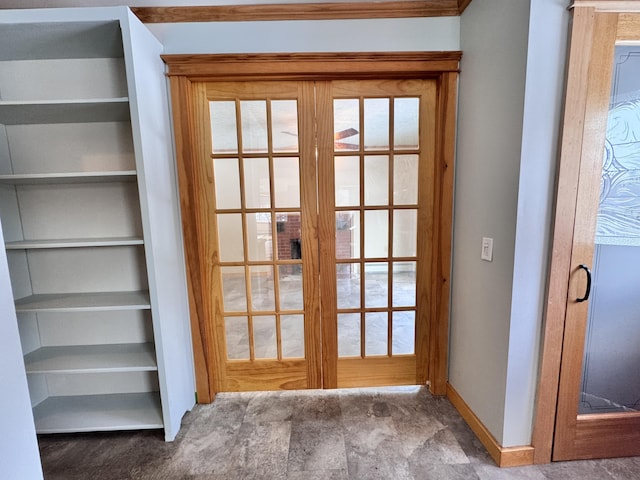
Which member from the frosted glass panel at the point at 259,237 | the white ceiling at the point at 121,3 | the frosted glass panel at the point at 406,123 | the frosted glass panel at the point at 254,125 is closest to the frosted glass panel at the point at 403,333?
the frosted glass panel at the point at 259,237

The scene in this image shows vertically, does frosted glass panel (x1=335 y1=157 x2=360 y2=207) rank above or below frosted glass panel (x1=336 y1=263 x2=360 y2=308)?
above

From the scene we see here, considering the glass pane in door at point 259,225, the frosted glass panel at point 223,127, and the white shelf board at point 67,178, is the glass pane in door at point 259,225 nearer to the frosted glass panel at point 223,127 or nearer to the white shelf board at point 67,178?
the frosted glass panel at point 223,127

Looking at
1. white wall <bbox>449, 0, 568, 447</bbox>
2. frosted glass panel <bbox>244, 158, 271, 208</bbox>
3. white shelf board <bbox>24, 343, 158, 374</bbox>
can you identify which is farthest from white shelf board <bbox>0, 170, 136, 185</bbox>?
white wall <bbox>449, 0, 568, 447</bbox>

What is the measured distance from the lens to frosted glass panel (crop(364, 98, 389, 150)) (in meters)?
1.80

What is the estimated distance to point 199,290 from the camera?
1.82 meters

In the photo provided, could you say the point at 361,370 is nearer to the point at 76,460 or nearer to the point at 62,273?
the point at 76,460

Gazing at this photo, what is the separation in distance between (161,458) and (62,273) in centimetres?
123

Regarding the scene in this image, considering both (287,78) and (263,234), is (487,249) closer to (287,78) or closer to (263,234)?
(263,234)

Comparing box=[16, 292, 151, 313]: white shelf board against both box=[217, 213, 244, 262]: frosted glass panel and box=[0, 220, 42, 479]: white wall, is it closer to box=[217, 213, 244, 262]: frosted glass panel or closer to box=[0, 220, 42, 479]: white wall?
box=[217, 213, 244, 262]: frosted glass panel

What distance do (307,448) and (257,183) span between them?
1.59 meters

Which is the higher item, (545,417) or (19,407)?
(19,407)

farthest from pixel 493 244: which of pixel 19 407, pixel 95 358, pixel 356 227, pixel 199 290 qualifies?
pixel 95 358

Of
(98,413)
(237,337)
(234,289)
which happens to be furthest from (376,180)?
(98,413)

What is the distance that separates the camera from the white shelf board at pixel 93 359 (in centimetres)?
154
